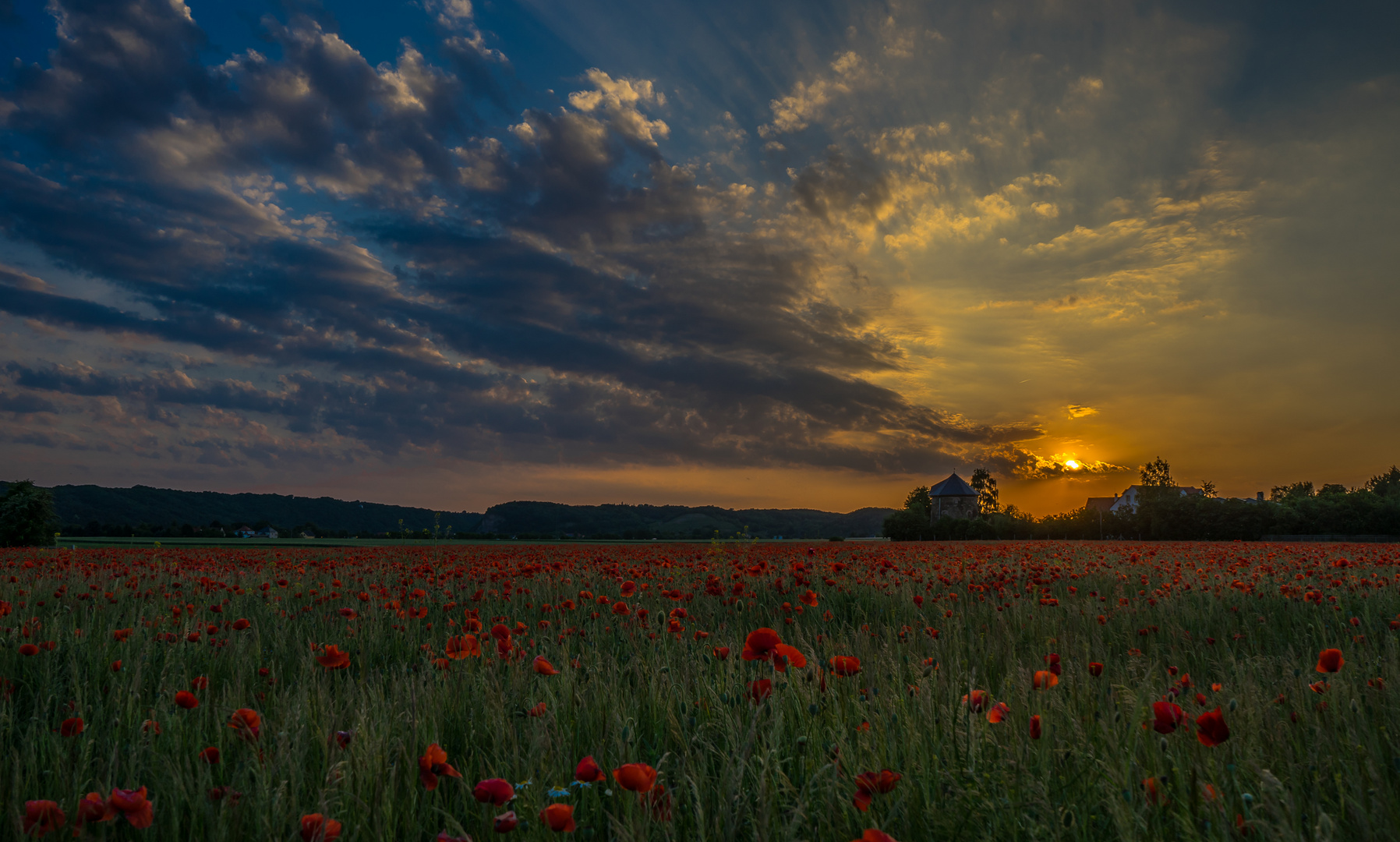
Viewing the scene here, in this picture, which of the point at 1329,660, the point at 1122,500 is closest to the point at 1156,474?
the point at 1122,500

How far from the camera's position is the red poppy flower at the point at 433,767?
2.00 meters

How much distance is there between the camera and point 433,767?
2.06m

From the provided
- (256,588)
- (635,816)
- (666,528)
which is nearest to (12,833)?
(635,816)

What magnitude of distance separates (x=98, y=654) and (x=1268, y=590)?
1121 centimetres

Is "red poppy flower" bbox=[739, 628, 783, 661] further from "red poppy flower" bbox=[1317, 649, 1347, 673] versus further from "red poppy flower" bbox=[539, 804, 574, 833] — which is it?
"red poppy flower" bbox=[1317, 649, 1347, 673]

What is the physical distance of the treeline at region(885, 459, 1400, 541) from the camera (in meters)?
42.5

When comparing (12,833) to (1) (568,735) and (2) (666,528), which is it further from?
(2) (666,528)

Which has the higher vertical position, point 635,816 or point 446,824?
point 635,816

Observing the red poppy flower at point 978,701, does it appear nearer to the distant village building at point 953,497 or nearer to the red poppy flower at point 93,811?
the red poppy flower at point 93,811

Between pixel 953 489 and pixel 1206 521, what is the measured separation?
5908cm

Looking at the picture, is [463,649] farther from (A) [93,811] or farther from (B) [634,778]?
(B) [634,778]

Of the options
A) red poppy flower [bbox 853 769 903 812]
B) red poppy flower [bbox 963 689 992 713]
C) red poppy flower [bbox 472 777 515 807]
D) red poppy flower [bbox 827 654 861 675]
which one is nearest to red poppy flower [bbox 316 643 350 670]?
red poppy flower [bbox 472 777 515 807]

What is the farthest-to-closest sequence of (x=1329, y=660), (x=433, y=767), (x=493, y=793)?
(x=1329, y=660)
(x=433, y=767)
(x=493, y=793)

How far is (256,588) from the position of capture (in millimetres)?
8188
